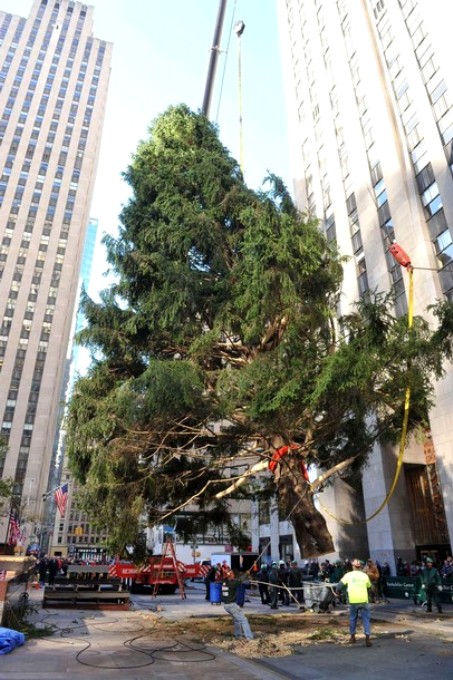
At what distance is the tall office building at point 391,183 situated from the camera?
78.0 ft

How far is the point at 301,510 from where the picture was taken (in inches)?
Answer: 474

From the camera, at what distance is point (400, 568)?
2262cm

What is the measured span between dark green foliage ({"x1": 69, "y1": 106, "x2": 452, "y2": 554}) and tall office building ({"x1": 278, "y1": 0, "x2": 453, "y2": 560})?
6.24 metres

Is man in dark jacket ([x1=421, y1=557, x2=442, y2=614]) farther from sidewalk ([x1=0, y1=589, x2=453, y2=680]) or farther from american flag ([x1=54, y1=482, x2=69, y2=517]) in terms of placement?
american flag ([x1=54, y1=482, x2=69, y2=517])

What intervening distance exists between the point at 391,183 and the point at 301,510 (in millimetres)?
21029

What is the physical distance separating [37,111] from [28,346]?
4646 centimetres

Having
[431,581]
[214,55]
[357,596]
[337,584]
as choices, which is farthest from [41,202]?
[357,596]

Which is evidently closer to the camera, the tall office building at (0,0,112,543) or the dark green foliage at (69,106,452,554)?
the dark green foliage at (69,106,452,554)

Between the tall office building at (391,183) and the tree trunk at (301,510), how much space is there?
9052 millimetres

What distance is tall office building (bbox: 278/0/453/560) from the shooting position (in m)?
23.8

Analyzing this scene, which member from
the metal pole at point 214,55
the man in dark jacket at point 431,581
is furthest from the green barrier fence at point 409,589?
the metal pole at point 214,55

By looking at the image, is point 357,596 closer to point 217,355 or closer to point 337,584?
point 337,584

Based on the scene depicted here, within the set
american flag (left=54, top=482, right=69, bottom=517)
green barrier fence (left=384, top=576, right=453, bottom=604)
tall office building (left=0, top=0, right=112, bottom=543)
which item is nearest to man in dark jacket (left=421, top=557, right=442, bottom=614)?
green barrier fence (left=384, top=576, right=453, bottom=604)

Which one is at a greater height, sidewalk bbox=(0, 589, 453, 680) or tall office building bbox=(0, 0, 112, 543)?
tall office building bbox=(0, 0, 112, 543)
